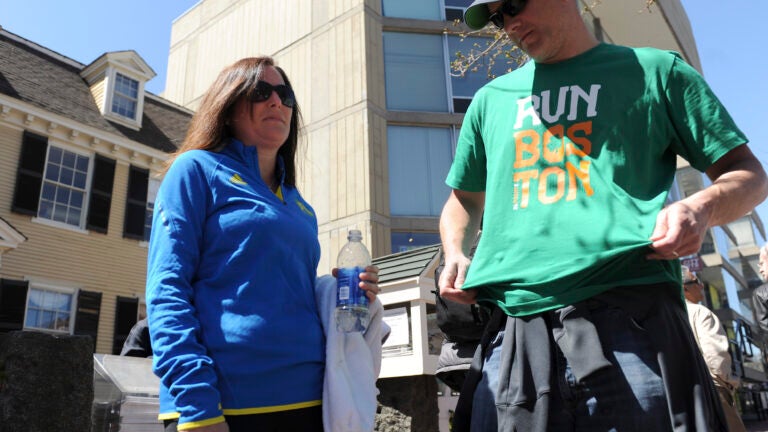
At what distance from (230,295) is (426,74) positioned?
1985cm

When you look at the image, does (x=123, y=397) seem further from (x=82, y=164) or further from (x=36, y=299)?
(x=82, y=164)

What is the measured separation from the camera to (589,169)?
1751 mm

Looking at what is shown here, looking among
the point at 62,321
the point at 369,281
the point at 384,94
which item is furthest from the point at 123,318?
the point at 369,281

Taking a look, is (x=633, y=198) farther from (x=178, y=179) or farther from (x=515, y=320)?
(x=178, y=179)

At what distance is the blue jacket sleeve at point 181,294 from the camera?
1.84 m

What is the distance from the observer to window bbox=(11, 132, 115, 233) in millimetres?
14734

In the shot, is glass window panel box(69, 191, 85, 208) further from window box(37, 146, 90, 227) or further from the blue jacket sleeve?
the blue jacket sleeve

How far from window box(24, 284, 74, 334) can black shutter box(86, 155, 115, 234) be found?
1915 millimetres

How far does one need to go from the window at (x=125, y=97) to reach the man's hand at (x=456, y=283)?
18251mm

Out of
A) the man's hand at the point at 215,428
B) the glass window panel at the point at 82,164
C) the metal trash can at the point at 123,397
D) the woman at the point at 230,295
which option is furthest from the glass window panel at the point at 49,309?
the man's hand at the point at 215,428

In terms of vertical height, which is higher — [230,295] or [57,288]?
[57,288]

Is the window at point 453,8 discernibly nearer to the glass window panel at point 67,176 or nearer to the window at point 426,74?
the window at point 426,74

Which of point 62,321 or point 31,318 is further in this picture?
point 62,321

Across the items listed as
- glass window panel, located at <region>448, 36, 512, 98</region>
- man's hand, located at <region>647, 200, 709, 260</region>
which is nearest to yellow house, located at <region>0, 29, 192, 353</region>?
glass window panel, located at <region>448, 36, 512, 98</region>
